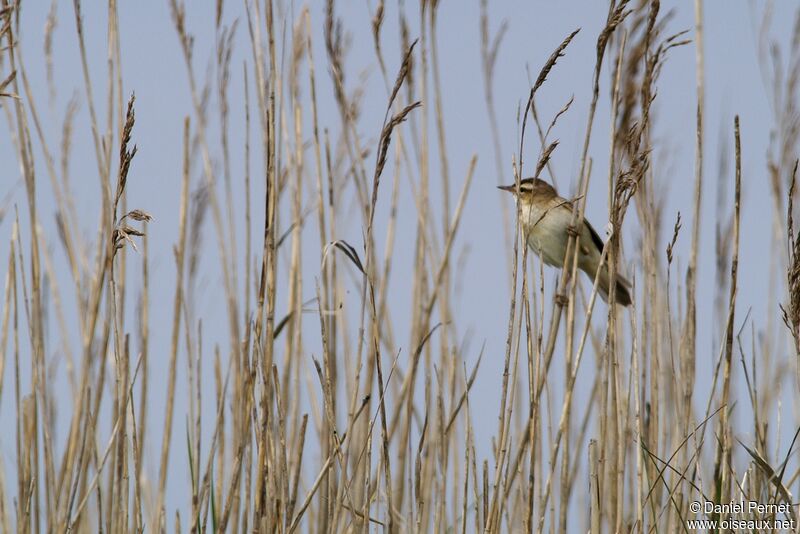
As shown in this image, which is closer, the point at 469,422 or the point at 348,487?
the point at 348,487

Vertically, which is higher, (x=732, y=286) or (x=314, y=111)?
(x=314, y=111)

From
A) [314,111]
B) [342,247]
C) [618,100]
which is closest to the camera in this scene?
[618,100]


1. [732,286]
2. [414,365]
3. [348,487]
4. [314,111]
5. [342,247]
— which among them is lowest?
[348,487]

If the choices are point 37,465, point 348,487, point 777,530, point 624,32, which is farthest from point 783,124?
point 37,465

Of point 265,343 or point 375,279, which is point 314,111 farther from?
point 265,343

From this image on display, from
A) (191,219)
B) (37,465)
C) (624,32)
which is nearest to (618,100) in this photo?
(624,32)

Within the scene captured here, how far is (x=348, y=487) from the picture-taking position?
1729 mm

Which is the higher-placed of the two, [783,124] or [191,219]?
[783,124]

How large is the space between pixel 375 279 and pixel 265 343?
1.93 ft

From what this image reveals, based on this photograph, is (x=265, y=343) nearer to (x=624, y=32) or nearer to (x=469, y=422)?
(x=469, y=422)

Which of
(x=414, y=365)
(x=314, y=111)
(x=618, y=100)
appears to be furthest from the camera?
(x=314, y=111)

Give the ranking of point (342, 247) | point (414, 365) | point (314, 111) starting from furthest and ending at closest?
point (314, 111)
point (414, 365)
point (342, 247)

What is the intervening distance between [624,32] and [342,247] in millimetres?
700

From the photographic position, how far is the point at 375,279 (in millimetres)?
2230
